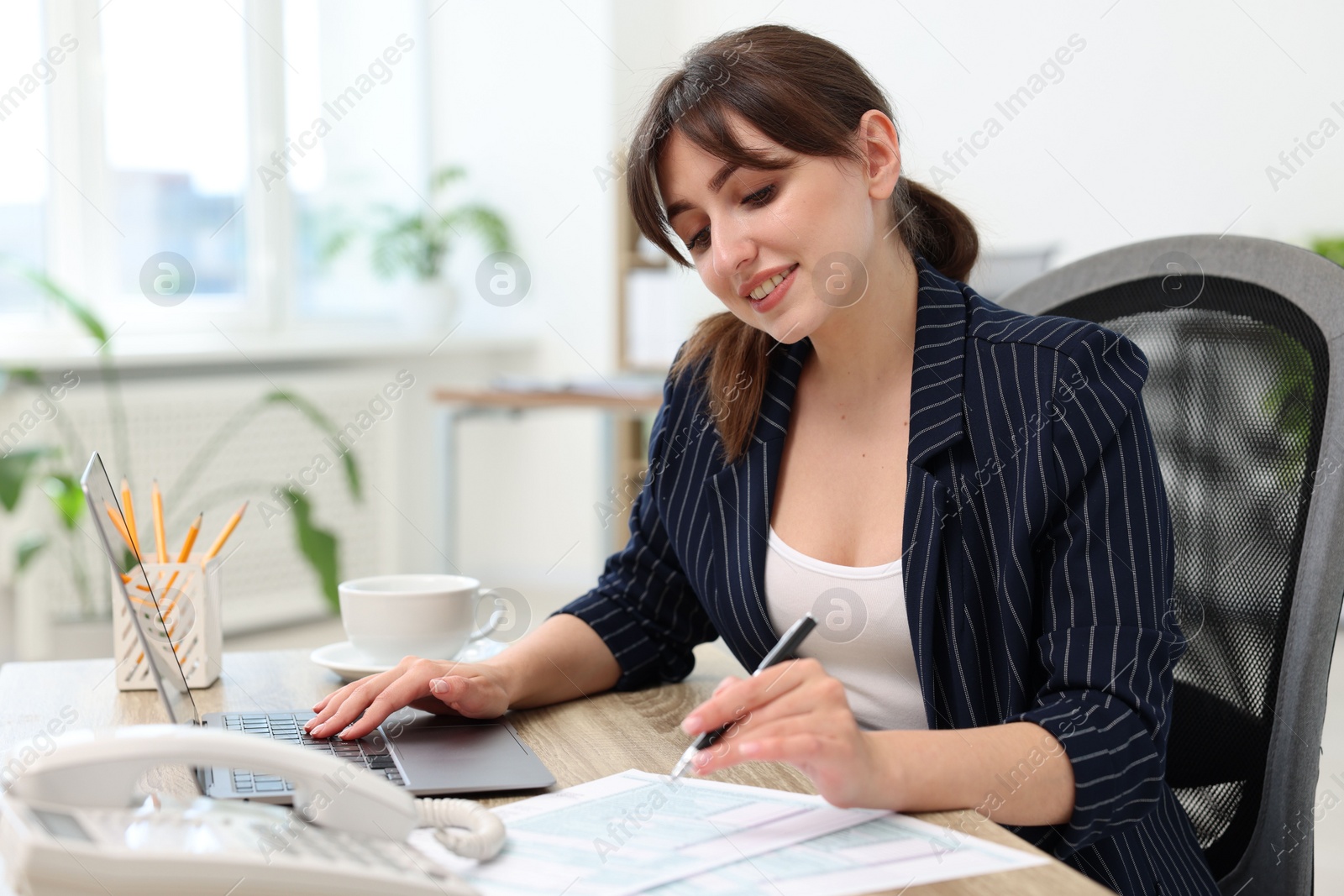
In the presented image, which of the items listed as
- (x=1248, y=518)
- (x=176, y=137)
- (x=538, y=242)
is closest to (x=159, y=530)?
(x=1248, y=518)

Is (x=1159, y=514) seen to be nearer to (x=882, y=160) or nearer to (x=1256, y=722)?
(x=1256, y=722)

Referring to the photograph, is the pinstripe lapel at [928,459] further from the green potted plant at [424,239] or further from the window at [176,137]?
the green potted plant at [424,239]

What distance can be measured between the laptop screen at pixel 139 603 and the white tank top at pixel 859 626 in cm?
49

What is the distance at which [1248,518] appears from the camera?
1023mm

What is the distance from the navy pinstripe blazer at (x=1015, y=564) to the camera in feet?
2.85

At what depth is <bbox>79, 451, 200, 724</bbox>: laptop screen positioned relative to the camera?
75 centimetres

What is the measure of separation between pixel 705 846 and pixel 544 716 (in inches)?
13.5

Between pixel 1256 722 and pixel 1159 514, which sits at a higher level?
pixel 1159 514

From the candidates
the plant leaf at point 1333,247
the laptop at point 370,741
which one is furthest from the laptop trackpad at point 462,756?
the plant leaf at point 1333,247

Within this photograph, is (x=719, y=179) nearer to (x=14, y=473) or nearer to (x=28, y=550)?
(x=14, y=473)

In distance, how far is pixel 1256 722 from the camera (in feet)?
3.25

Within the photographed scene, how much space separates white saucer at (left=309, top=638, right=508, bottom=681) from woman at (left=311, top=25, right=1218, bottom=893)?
0.24 ft

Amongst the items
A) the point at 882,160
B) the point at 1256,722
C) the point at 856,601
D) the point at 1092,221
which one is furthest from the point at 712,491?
the point at 1092,221

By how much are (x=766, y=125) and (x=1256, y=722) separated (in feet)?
2.00
